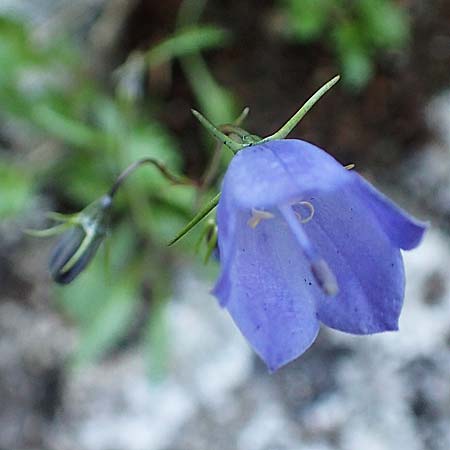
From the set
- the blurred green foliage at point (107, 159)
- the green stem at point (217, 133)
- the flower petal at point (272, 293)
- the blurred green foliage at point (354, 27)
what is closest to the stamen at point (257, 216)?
the flower petal at point (272, 293)

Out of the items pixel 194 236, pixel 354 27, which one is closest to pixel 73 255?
pixel 194 236

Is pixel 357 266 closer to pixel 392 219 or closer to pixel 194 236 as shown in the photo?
pixel 392 219

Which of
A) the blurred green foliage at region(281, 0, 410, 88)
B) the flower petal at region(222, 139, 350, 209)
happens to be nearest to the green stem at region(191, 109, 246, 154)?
the flower petal at region(222, 139, 350, 209)

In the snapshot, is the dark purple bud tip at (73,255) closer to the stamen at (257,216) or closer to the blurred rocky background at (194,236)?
the stamen at (257,216)

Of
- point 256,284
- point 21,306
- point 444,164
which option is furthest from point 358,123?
point 256,284

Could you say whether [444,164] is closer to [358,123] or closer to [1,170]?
[358,123]

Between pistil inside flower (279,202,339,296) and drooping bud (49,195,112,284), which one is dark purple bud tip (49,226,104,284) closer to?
drooping bud (49,195,112,284)
